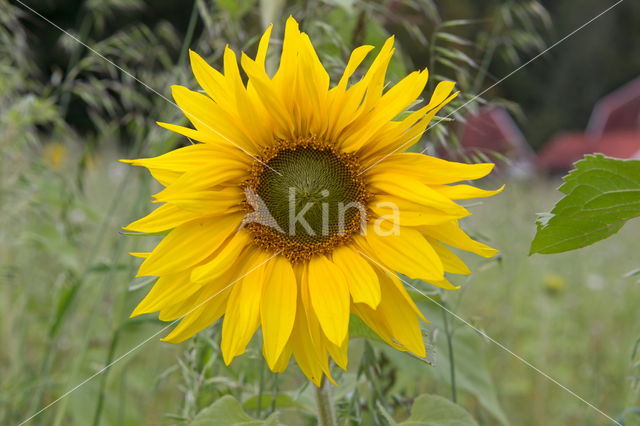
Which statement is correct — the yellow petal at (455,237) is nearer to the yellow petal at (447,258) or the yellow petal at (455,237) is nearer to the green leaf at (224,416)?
the yellow petal at (447,258)

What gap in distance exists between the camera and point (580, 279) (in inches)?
107

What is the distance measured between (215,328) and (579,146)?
18.1 m

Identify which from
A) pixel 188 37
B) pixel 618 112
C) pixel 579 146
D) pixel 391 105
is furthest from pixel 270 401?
pixel 618 112

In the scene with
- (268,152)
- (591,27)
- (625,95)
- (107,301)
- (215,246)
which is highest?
(591,27)

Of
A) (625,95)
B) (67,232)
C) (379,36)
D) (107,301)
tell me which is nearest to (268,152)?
(379,36)

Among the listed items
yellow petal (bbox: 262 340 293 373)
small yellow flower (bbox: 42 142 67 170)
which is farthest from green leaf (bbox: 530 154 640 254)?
small yellow flower (bbox: 42 142 67 170)

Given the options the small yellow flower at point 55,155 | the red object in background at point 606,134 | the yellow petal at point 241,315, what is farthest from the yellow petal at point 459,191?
the red object in background at point 606,134

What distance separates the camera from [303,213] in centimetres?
85

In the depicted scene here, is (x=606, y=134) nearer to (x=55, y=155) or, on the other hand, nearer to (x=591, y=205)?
(x=55, y=155)

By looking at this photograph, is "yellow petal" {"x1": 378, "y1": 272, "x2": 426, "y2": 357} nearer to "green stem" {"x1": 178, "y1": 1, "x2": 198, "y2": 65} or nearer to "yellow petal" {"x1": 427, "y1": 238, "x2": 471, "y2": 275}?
"yellow petal" {"x1": 427, "y1": 238, "x2": 471, "y2": 275}

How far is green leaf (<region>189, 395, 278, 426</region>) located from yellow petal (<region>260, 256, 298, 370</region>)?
3.2 inches

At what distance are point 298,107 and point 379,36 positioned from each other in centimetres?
43

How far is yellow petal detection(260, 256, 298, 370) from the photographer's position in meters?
0.73

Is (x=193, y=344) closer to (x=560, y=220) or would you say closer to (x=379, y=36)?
(x=560, y=220)
